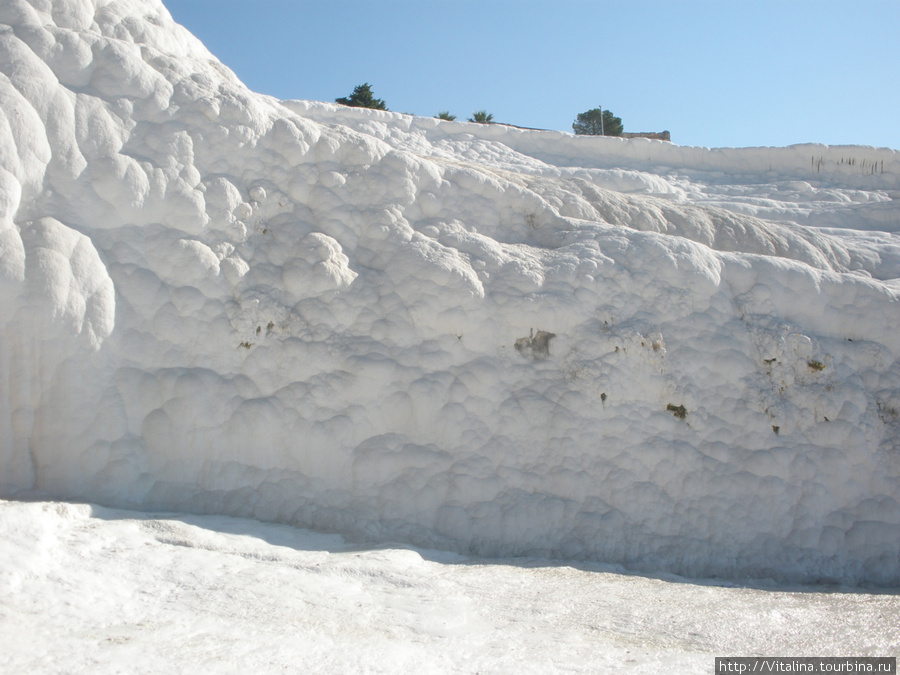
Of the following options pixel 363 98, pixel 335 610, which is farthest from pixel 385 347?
pixel 363 98

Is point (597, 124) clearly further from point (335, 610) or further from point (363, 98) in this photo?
point (335, 610)

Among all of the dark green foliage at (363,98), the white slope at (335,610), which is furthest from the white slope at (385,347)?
the dark green foliage at (363,98)

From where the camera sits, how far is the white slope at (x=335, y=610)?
268 centimetres

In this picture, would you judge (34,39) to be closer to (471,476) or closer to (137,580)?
(137,580)

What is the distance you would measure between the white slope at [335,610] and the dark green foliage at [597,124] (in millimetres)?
23139

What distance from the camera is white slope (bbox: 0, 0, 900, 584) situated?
4234 mm

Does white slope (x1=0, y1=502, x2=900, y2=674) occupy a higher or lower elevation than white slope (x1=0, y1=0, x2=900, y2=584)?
lower

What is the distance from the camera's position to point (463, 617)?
10.6 feet

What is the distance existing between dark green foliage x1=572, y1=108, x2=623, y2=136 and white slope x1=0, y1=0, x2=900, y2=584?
20.7 metres

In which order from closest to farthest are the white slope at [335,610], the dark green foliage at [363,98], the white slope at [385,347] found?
1. the white slope at [335,610]
2. the white slope at [385,347]
3. the dark green foliage at [363,98]

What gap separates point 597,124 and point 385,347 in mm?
22876

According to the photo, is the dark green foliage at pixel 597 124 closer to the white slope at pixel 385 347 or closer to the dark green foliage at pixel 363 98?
the dark green foliage at pixel 363 98

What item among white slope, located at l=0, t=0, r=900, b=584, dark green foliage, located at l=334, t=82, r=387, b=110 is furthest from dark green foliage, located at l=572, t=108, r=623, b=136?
white slope, located at l=0, t=0, r=900, b=584

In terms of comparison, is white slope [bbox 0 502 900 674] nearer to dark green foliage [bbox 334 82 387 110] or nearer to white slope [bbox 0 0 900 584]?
white slope [bbox 0 0 900 584]
